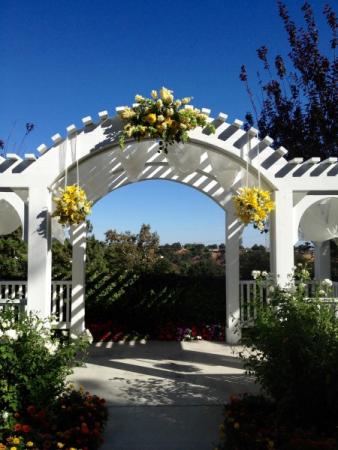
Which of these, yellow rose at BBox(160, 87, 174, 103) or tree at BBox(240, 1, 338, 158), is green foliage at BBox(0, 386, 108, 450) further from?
tree at BBox(240, 1, 338, 158)

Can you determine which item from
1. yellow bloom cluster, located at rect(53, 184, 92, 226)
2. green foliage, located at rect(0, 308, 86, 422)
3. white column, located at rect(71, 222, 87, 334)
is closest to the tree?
white column, located at rect(71, 222, 87, 334)

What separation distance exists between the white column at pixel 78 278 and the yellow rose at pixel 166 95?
3325 millimetres

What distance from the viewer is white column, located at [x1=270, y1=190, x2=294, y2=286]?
4.91m

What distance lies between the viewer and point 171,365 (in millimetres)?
5543

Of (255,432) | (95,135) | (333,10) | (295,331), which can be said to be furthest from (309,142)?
(255,432)

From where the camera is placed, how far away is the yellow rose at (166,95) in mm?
4438

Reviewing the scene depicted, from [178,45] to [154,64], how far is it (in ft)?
2.12

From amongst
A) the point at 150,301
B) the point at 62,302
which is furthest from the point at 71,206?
the point at 150,301

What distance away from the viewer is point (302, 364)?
327cm

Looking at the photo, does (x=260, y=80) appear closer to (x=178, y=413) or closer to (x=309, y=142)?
(x=309, y=142)

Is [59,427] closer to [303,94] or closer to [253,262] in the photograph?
[253,262]

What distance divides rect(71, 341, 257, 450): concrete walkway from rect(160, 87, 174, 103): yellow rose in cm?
298

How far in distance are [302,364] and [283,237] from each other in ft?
6.46

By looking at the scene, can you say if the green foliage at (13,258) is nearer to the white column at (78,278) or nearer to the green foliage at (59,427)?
the white column at (78,278)
